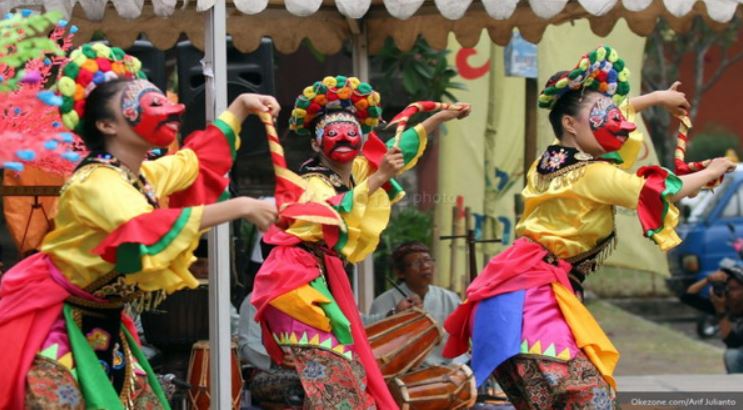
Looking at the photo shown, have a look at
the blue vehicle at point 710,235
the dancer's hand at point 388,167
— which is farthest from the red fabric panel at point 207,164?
the blue vehicle at point 710,235

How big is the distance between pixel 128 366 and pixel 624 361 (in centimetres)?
913

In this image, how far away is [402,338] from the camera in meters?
8.20

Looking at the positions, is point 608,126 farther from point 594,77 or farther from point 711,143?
point 711,143

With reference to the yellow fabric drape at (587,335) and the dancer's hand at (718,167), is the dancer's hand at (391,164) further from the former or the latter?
the dancer's hand at (718,167)

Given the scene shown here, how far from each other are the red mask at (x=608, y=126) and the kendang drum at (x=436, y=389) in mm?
2027

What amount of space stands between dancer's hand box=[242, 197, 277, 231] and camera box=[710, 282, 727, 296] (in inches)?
275

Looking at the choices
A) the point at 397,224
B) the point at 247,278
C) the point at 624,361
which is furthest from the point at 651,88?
the point at 247,278

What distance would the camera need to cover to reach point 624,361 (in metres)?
14.2

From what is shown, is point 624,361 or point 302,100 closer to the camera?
point 302,100

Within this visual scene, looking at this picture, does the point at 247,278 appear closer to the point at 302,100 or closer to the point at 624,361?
the point at 302,100

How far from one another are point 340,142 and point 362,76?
7.34ft

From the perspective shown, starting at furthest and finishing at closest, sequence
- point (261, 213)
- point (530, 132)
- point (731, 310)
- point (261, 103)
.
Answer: point (731, 310) → point (530, 132) → point (261, 103) → point (261, 213)

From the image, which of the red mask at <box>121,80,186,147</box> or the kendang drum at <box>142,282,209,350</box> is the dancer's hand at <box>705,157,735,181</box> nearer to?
the red mask at <box>121,80,186,147</box>

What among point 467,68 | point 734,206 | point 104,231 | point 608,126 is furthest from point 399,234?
point 104,231
